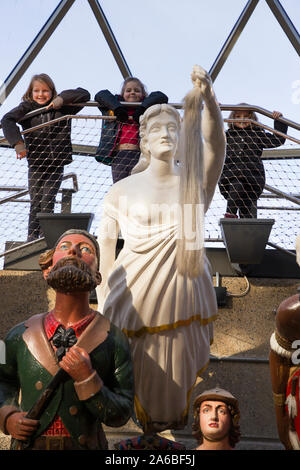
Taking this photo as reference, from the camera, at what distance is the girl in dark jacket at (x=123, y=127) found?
453cm

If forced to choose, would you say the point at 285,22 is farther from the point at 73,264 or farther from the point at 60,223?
the point at 73,264

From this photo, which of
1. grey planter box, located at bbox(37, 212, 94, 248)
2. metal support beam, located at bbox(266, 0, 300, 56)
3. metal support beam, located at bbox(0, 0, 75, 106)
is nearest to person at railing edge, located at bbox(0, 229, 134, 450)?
grey planter box, located at bbox(37, 212, 94, 248)

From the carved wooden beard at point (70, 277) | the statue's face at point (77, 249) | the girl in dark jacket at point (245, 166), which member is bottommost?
the carved wooden beard at point (70, 277)

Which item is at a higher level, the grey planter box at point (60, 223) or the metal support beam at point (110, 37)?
the metal support beam at point (110, 37)

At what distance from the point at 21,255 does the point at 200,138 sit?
1811mm

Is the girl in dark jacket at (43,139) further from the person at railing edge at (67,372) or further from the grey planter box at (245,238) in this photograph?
the person at railing edge at (67,372)

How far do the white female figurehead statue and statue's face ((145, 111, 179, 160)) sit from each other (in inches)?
3.9

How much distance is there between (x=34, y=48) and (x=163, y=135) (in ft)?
11.2

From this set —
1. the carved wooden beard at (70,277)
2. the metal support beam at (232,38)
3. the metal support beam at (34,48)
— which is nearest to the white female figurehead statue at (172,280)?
the carved wooden beard at (70,277)

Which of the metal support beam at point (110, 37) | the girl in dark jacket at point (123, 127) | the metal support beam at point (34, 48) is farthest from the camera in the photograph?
the metal support beam at point (110, 37)

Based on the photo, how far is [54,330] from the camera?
2.67 metres

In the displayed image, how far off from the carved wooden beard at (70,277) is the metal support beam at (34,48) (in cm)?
351

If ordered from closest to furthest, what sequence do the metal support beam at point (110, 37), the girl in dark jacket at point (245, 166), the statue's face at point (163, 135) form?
the statue's face at point (163, 135), the girl in dark jacket at point (245, 166), the metal support beam at point (110, 37)

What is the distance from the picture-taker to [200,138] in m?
3.22
